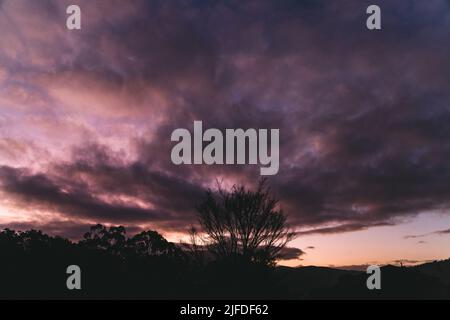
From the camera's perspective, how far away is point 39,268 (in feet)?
88.6

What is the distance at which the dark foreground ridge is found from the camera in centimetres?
2392

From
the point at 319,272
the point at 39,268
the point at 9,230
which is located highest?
the point at 9,230

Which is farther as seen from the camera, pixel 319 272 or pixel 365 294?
pixel 319 272

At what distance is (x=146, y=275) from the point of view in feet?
94.0

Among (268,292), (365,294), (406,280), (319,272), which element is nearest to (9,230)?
(268,292)

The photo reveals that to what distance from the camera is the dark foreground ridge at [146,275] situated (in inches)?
942

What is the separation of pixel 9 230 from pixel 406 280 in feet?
99.2
